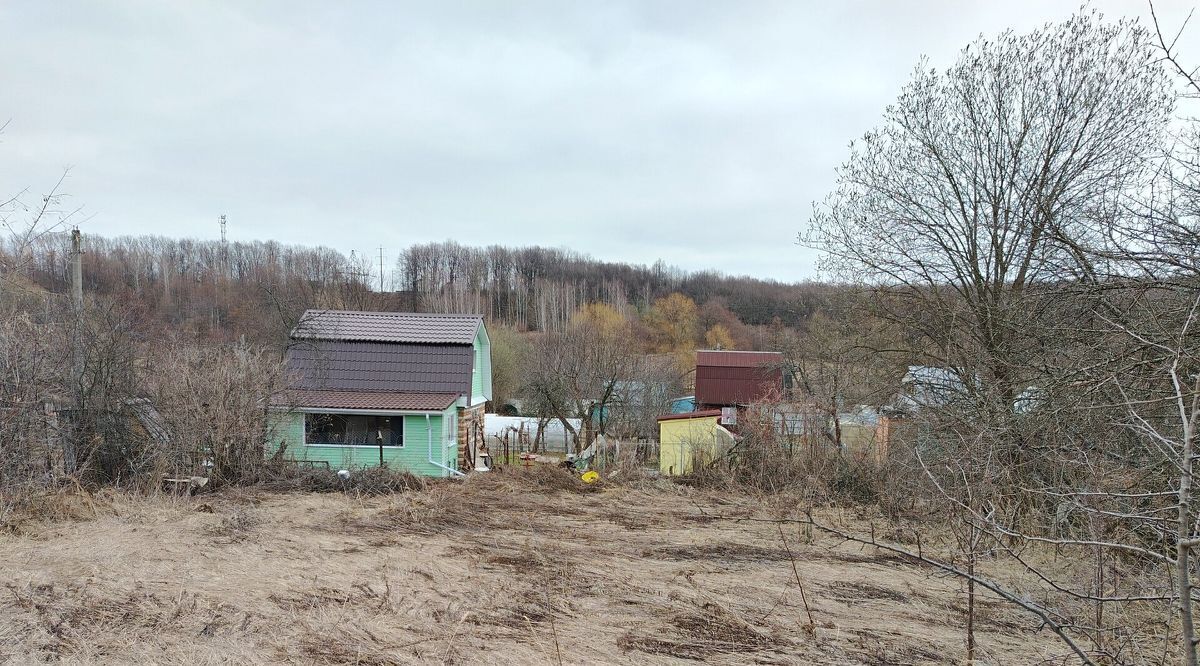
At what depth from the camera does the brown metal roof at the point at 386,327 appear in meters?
19.5

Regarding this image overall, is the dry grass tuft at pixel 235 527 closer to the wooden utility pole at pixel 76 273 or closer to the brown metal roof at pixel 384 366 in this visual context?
the wooden utility pole at pixel 76 273

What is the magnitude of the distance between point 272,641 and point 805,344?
51.9 ft

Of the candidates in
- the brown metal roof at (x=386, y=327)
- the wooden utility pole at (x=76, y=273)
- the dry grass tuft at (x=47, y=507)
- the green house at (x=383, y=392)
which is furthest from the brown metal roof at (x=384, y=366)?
the dry grass tuft at (x=47, y=507)

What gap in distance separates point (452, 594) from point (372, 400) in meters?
11.9

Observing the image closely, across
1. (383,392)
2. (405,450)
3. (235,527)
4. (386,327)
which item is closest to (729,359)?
(386,327)

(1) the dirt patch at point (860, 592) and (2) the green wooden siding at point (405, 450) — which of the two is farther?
(2) the green wooden siding at point (405, 450)

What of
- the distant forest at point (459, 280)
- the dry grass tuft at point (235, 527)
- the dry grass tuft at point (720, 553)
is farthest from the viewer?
the distant forest at point (459, 280)

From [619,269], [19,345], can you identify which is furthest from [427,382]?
[619,269]

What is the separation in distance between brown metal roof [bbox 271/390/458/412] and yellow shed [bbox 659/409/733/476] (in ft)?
18.1

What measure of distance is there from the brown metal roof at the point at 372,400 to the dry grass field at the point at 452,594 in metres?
6.21

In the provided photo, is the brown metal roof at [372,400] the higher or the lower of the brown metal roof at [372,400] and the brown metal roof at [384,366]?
the lower

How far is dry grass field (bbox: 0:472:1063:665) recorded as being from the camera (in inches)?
214

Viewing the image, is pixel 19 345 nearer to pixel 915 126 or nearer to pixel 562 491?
pixel 562 491

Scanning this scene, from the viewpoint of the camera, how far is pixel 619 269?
3108 inches
